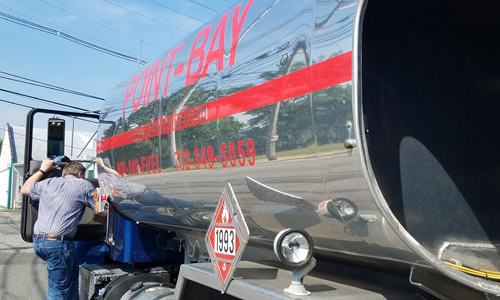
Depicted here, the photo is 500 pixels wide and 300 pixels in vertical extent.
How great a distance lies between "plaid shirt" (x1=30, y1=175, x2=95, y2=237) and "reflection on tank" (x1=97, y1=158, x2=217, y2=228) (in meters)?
0.36

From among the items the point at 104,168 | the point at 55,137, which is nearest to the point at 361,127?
the point at 104,168

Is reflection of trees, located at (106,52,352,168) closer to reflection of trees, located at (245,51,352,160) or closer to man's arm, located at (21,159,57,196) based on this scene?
Result: reflection of trees, located at (245,51,352,160)

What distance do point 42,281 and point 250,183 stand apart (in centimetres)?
813

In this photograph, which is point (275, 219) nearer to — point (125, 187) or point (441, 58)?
point (441, 58)

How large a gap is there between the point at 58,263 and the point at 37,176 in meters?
1.02

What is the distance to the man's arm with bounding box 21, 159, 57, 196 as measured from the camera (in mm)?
5727

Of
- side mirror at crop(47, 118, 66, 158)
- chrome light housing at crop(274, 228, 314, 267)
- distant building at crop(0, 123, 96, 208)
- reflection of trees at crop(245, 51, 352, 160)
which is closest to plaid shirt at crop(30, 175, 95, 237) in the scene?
side mirror at crop(47, 118, 66, 158)

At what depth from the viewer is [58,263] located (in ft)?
17.6

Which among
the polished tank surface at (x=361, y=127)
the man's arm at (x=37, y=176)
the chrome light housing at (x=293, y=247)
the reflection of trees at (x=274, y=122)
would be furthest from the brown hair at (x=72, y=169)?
the chrome light housing at (x=293, y=247)

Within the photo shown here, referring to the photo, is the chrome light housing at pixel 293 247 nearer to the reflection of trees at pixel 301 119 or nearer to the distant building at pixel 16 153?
the reflection of trees at pixel 301 119

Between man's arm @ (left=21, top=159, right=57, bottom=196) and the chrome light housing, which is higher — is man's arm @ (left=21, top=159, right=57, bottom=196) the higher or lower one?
the higher one

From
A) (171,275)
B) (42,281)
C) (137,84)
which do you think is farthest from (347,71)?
(42,281)

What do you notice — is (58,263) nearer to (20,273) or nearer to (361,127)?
→ (361,127)

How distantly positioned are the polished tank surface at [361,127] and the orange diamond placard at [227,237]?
0.60ft
